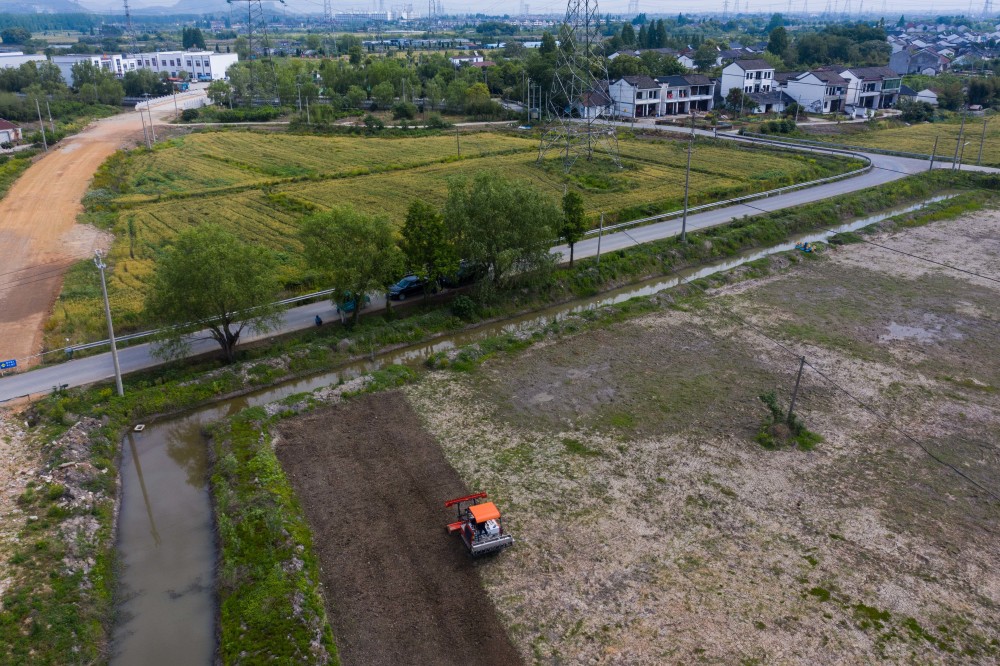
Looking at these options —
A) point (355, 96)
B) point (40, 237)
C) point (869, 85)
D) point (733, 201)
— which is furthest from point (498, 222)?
point (869, 85)

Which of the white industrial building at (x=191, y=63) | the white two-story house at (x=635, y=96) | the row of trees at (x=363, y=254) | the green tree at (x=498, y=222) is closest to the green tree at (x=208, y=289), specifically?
the row of trees at (x=363, y=254)

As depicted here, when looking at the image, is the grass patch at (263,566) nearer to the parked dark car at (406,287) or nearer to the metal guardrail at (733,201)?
the parked dark car at (406,287)

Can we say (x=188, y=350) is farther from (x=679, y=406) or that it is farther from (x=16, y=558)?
(x=679, y=406)

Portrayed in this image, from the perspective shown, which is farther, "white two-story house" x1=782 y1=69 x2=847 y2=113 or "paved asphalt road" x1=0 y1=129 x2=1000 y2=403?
"white two-story house" x1=782 y1=69 x2=847 y2=113

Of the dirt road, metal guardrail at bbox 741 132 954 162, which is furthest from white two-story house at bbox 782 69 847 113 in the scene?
the dirt road

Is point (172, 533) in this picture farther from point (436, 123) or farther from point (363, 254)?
point (436, 123)

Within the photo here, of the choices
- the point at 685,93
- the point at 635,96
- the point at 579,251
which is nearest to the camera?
the point at 579,251

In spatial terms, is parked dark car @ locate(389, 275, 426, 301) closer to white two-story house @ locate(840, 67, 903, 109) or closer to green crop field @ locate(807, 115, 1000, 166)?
green crop field @ locate(807, 115, 1000, 166)
